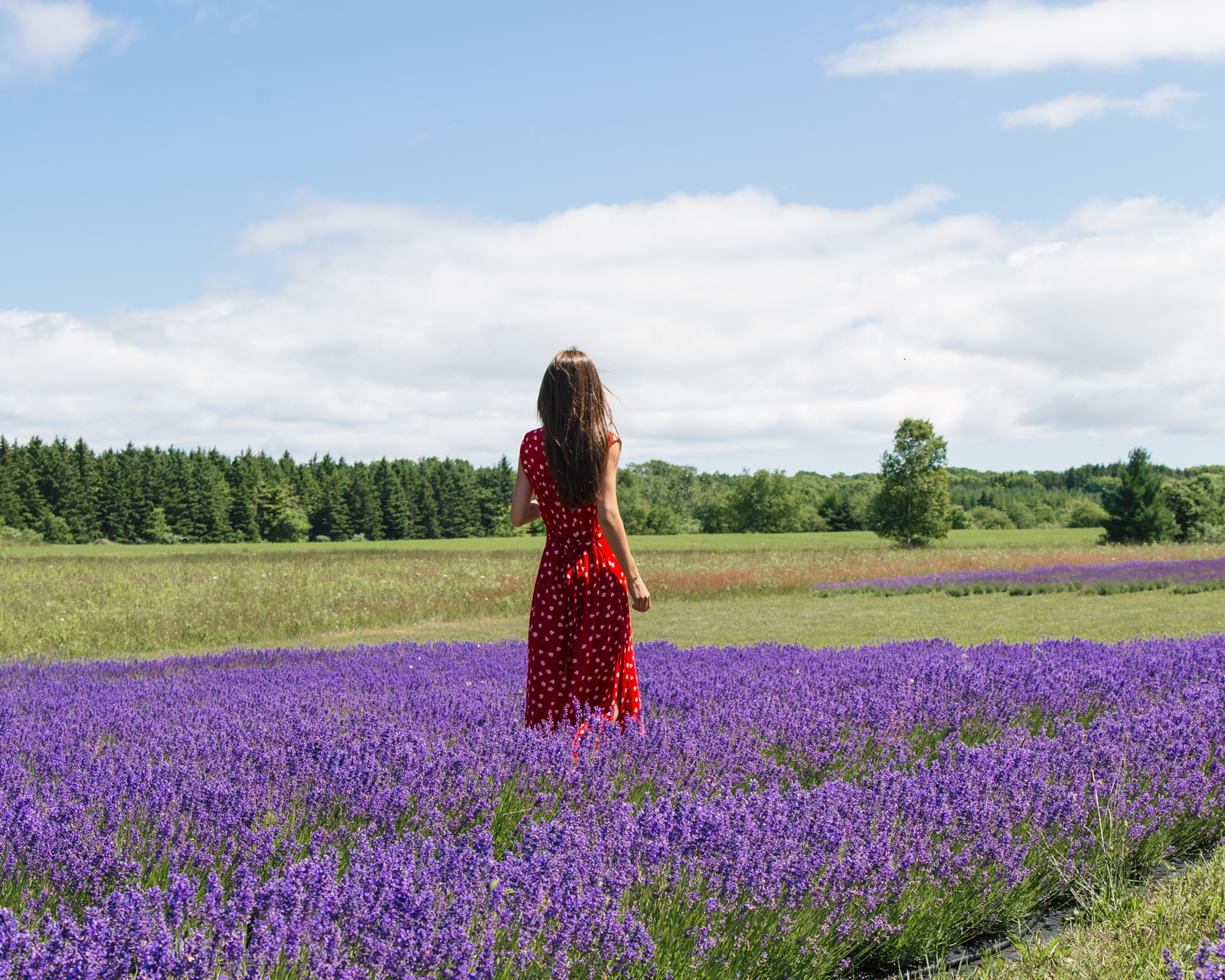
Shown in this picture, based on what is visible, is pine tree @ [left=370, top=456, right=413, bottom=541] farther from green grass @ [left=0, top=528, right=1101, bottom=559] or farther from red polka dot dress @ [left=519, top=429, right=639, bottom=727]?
red polka dot dress @ [left=519, top=429, right=639, bottom=727]

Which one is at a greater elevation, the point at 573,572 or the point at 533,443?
the point at 533,443

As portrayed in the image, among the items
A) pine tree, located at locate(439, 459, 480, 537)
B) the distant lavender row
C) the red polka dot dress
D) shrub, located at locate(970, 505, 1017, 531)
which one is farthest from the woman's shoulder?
shrub, located at locate(970, 505, 1017, 531)

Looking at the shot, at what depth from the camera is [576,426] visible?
368 cm

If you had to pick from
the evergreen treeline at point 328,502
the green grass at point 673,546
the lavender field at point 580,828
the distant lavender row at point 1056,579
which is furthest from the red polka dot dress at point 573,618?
the evergreen treeline at point 328,502

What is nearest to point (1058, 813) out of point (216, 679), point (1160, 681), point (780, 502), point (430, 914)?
point (430, 914)

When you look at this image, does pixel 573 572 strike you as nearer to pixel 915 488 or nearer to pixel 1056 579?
pixel 1056 579

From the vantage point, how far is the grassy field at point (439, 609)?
469 inches

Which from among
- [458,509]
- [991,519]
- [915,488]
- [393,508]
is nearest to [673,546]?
[915,488]

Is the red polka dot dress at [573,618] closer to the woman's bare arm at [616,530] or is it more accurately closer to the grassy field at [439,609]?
the woman's bare arm at [616,530]

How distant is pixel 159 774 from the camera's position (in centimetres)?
297

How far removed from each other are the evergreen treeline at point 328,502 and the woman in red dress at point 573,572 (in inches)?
1866

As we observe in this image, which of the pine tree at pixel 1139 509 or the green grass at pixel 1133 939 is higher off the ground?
the pine tree at pixel 1139 509

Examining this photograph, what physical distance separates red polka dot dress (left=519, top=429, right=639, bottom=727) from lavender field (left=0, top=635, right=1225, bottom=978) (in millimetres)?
286

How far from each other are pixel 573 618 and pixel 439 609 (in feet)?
40.9
